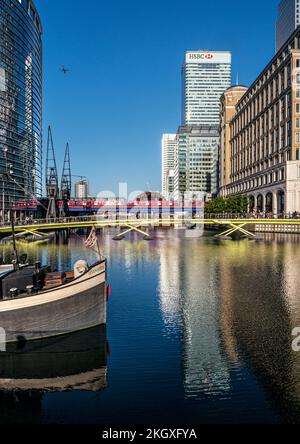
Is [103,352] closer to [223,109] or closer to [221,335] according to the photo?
[221,335]

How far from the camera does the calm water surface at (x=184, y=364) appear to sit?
14602 millimetres

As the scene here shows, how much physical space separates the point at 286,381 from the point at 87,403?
371 inches

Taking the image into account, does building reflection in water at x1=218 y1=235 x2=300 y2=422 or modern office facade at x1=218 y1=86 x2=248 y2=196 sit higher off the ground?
modern office facade at x1=218 y1=86 x2=248 y2=196

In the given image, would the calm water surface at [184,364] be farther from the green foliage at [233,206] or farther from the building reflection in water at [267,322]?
the green foliage at [233,206]

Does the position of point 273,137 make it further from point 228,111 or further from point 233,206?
point 228,111

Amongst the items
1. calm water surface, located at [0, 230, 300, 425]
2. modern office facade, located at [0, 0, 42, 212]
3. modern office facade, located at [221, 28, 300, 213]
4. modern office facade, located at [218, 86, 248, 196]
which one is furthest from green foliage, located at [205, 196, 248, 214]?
calm water surface, located at [0, 230, 300, 425]

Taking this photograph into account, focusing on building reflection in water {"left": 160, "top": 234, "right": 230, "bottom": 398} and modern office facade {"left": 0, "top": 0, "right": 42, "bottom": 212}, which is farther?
modern office facade {"left": 0, "top": 0, "right": 42, "bottom": 212}

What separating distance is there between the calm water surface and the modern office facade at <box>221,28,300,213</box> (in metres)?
78.9

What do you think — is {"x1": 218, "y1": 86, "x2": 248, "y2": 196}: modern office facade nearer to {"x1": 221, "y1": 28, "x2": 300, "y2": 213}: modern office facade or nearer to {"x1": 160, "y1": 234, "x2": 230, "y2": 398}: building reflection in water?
{"x1": 221, "y1": 28, "x2": 300, "y2": 213}: modern office facade

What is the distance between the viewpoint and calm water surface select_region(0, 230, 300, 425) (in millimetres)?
14602

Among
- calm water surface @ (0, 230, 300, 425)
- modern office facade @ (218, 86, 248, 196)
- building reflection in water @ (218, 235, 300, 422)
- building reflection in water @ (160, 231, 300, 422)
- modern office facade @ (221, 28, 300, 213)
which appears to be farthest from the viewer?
modern office facade @ (218, 86, 248, 196)

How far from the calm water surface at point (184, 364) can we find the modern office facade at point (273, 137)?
78.9 m
